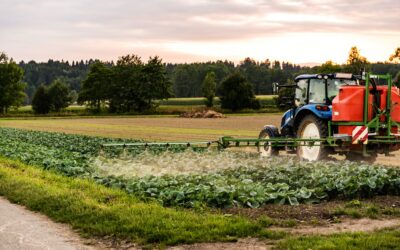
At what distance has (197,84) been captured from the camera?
577ft

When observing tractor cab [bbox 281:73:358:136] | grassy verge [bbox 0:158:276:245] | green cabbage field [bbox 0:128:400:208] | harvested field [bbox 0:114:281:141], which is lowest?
harvested field [bbox 0:114:281:141]

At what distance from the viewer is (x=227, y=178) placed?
12836 millimetres

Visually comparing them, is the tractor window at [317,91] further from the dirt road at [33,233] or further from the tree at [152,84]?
the tree at [152,84]

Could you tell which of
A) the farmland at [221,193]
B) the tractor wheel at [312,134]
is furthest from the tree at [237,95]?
the farmland at [221,193]

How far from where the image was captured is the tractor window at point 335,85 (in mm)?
17594

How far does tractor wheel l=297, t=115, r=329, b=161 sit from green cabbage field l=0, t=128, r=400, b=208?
1.50 m

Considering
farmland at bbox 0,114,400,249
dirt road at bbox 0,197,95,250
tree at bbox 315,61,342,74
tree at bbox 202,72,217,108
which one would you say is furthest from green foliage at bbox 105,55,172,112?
dirt road at bbox 0,197,95,250

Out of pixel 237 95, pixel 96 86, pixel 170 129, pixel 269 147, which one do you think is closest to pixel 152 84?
pixel 96 86

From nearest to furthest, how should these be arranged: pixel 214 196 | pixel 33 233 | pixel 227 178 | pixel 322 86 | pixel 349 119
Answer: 1. pixel 33 233
2. pixel 214 196
3. pixel 227 178
4. pixel 349 119
5. pixel 322 86

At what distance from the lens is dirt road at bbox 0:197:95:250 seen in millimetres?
7938

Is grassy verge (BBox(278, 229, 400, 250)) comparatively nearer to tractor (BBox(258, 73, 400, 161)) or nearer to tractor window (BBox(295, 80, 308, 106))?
tractor (BBox(258, 73, 400, 161))

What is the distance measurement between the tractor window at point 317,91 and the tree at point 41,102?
312 ft

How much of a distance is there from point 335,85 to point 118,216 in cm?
1044

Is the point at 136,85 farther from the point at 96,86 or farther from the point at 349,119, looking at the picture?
the point at 349,119
